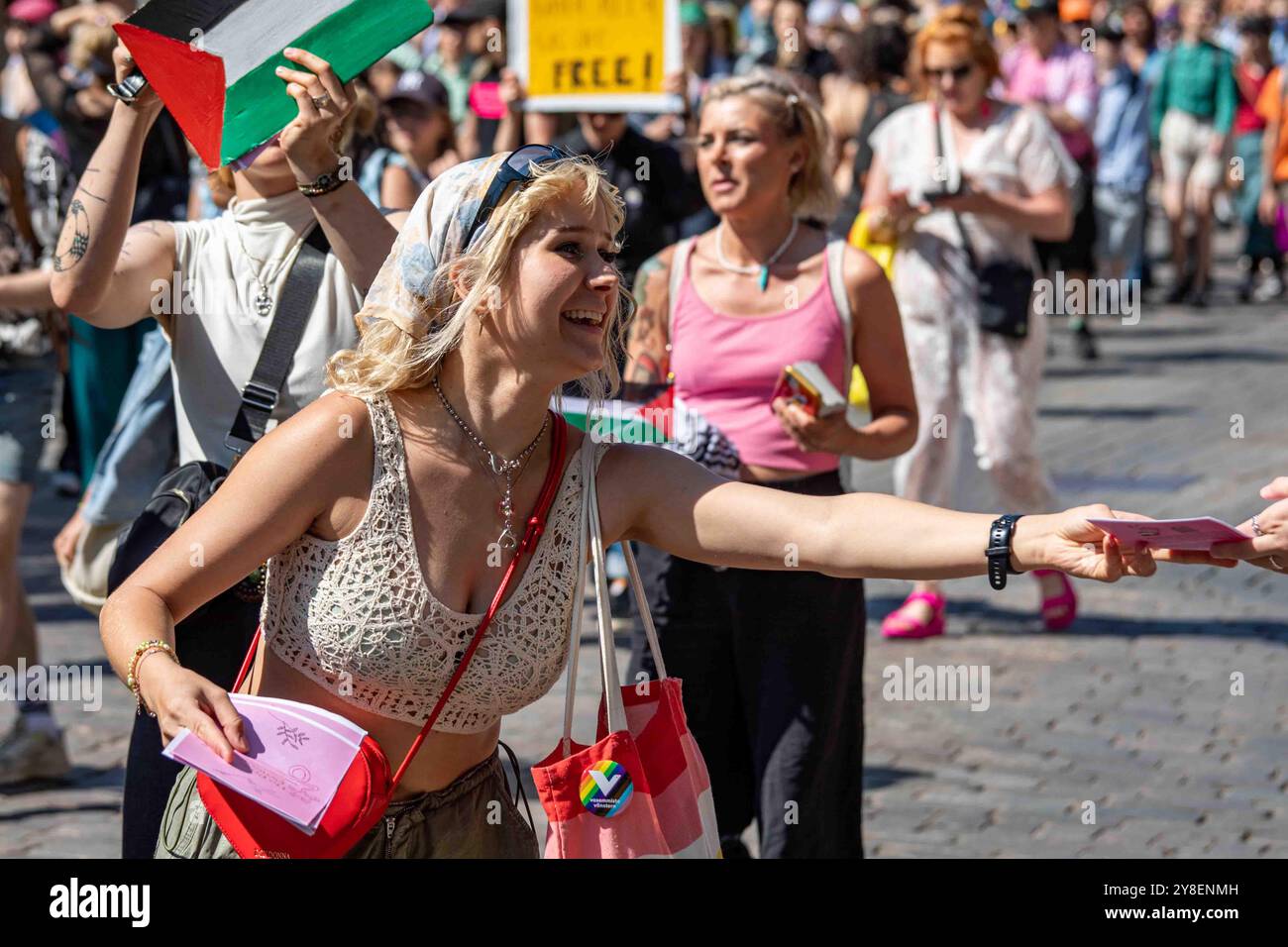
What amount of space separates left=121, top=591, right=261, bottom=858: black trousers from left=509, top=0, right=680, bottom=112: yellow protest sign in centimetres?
406

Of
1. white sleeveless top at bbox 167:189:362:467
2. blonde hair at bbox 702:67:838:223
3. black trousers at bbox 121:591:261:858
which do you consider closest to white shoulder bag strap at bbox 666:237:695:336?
blonde hair at bbox 702:67:838:223

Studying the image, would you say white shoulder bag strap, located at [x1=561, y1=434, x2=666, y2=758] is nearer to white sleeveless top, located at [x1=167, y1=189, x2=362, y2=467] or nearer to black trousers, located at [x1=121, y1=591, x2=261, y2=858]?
black trousers, located at [x1=121, y1=591, x2=261, y2=858]

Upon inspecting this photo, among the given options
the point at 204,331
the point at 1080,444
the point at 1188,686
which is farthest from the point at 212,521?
the point at 1080,444

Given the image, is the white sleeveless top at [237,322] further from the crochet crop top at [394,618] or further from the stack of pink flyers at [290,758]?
the stack of pink flyers at [290,758]

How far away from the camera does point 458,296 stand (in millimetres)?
2992

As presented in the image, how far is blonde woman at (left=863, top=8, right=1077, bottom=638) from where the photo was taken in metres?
7.71

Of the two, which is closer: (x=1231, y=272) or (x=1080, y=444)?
(x=1080, y=444)

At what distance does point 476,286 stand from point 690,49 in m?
13.0

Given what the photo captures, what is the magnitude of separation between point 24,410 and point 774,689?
246 centimetres

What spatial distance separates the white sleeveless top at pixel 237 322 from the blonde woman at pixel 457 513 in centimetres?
87

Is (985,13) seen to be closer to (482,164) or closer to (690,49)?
(690,49)

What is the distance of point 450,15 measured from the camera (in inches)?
569

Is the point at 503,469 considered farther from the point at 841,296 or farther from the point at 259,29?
the point at 841,296

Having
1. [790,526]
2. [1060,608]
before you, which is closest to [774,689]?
[790,526]
